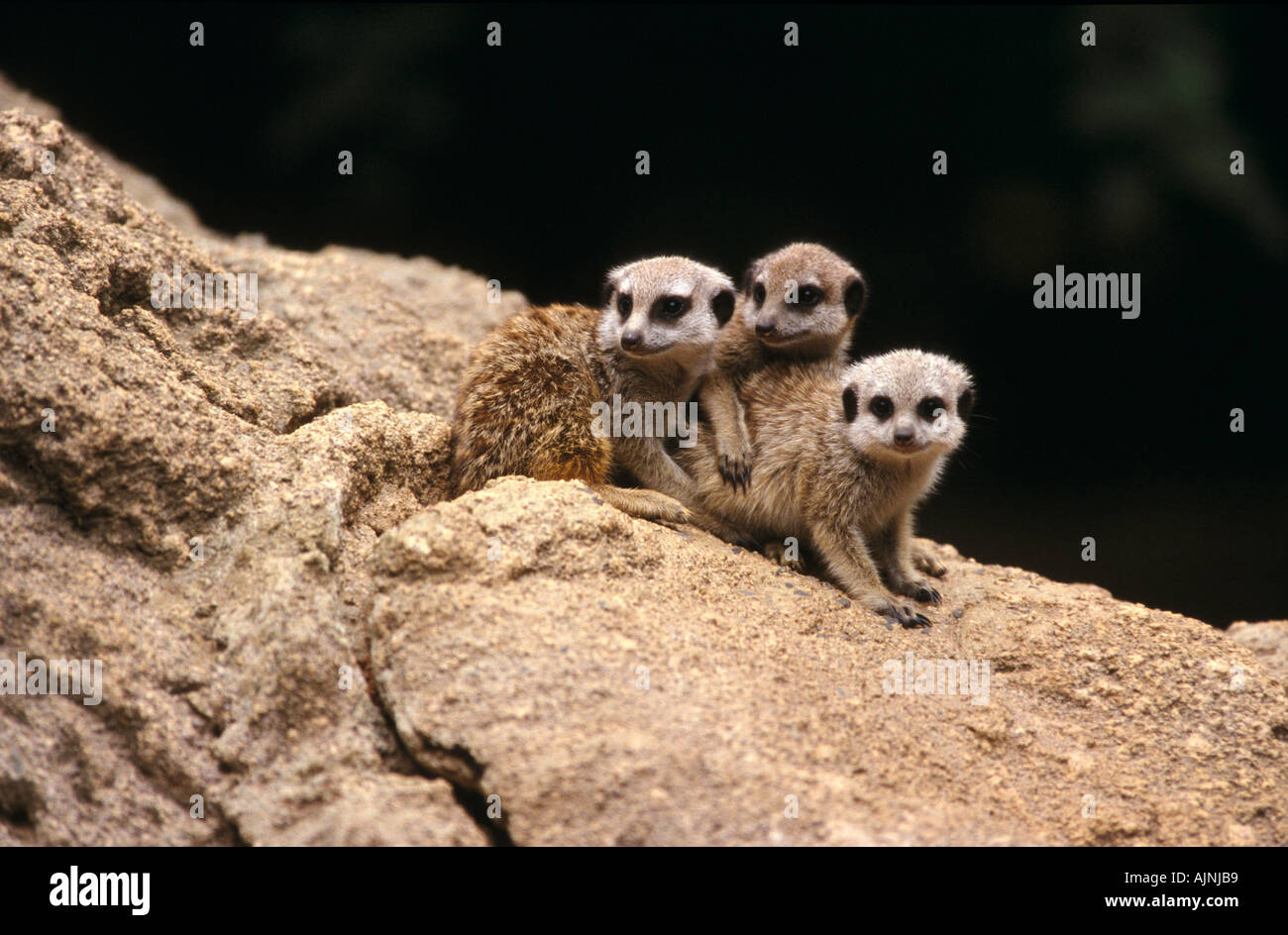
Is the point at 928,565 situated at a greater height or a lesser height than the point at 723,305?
lesser

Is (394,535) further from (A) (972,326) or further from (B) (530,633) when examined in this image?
(A) (972,326)

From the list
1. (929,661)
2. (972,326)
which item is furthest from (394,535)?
(972,326)

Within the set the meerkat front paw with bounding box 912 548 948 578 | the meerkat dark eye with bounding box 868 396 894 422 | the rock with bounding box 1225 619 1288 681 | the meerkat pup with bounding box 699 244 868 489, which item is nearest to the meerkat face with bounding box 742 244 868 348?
the meerkat pup with bounding box 699 244 868 489

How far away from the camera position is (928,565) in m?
3.27

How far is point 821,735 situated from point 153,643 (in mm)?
1224

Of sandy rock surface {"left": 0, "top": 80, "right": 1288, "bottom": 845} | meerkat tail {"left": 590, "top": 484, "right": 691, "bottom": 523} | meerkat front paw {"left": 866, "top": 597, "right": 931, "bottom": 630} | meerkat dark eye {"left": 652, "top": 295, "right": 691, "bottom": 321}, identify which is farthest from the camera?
meerkat dark eye {"left": 652, "top": 295, "right": 691, "bottom": 321}

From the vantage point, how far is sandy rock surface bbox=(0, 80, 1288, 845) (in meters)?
1.80

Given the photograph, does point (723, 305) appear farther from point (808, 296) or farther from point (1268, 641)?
point (1268, 641)

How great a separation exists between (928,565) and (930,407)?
0.55m

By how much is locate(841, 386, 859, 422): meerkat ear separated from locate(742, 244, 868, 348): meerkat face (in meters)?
0.34

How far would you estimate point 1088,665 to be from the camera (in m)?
2.60

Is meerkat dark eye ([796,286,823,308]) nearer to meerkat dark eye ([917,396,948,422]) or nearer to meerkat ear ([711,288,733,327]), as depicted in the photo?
meerkat ear ([711,288,733,327])

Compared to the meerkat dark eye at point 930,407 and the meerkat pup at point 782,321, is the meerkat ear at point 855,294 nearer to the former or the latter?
the meerkat pup at point 782,321

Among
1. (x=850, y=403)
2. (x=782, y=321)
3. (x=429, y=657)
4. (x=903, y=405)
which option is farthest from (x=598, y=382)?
(x=429, y=657)
